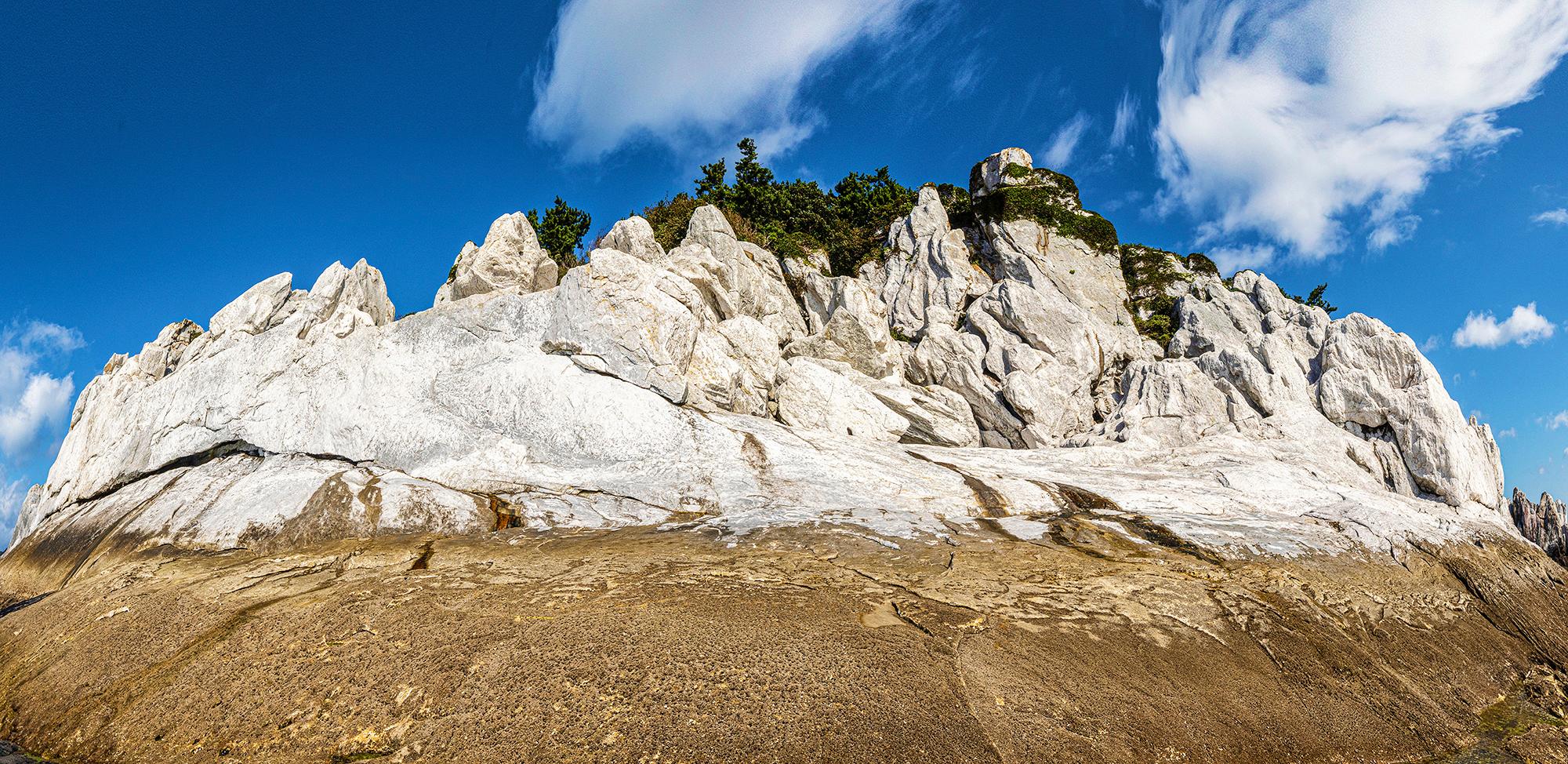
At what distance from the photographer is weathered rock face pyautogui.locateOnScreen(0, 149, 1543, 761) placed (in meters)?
11.5

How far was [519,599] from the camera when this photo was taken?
10.7 m

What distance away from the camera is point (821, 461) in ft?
62.1

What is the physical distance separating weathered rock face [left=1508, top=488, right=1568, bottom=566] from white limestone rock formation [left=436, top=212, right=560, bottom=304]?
41.1 m

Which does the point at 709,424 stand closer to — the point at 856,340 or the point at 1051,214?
the point at 856,340

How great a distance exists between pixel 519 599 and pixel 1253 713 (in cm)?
1087

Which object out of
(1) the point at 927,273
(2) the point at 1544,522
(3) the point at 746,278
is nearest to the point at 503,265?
(3) the point at 746,278

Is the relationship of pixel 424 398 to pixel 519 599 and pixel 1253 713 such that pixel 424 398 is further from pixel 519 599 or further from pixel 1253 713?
pixel 1253 713

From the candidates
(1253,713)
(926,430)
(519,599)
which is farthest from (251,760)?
(926,430)

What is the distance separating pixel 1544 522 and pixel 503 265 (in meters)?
43.7

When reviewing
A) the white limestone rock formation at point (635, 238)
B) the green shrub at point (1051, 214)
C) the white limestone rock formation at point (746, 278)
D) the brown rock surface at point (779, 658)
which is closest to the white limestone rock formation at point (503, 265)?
the white limestone rock formation at point (635, 238)

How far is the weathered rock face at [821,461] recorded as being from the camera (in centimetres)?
1154

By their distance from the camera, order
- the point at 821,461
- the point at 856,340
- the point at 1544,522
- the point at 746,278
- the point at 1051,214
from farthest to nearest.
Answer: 1. the point at 1051,214
2. the point at 746,278
3. the point at 856,340
4. the point at 1544,522
5. the point at 821,461

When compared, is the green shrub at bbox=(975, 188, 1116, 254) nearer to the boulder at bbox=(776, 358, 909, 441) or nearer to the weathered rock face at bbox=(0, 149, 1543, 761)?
the weathered rock face at bbox=(0, 149, 1543, 761)

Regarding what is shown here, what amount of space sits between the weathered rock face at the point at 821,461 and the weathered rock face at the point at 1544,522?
0.11 meters
